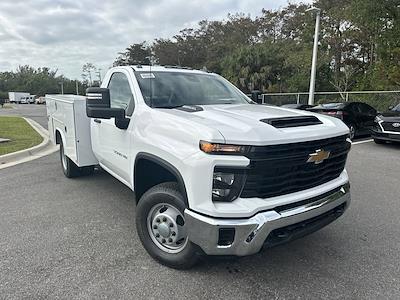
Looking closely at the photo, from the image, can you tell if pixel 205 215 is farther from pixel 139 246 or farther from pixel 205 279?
pixel 139 246

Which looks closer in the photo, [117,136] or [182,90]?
[117,136]

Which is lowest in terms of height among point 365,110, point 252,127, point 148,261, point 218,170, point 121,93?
point 148,261

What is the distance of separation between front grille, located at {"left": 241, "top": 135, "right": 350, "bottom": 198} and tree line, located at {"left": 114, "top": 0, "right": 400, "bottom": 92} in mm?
13772

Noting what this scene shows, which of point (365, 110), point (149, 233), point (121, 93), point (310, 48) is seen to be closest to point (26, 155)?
point (121, 93)

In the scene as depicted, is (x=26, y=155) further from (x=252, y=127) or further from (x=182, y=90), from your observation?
(x=252, y=127)

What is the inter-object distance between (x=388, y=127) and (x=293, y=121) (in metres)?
8.53

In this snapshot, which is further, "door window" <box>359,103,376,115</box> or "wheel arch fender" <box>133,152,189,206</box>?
"door window" <box>359,103,376,115</box>

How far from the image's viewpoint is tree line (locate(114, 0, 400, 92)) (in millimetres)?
23125

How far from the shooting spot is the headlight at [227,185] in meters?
2.59

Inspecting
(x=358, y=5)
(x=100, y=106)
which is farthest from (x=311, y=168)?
(x=358, y=5)

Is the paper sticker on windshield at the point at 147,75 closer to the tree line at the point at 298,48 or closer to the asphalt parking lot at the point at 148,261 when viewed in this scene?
the asphalt parking lot at the point at 148,261

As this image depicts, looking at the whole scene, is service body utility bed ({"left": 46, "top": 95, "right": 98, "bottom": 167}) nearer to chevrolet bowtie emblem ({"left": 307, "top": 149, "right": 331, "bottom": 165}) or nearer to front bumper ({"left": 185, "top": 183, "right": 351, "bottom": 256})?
front bumper ({"left": 185, "top": 183, "right": 351, "bottom": 256})

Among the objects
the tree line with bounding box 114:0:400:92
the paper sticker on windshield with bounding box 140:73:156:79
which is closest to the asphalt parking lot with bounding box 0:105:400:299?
the paper sticker on windshield with bounding box 140:73:156:79

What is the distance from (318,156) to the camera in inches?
115
